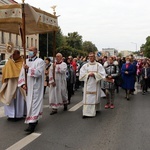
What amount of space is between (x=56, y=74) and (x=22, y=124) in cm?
216

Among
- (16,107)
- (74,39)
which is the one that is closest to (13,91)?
(16,107)

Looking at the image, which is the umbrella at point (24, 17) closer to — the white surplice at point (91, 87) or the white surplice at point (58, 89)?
the white surplice at point (58, 89)

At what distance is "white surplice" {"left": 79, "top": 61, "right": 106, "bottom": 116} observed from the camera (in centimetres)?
827

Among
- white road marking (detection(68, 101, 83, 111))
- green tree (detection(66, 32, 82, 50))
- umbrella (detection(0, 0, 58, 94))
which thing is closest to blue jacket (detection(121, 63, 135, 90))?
white road marking (detection(68, 101, 83, 111))

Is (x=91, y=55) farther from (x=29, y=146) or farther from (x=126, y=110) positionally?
(x=29, y=146)

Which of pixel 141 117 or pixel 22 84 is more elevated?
pixel 22 84

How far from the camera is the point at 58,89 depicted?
28.9ft

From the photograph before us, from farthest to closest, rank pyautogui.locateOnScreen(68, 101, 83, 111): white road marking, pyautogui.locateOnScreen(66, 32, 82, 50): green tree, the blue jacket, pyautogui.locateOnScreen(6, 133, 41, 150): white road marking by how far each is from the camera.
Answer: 1. pyautogui.locateOnScreen(66, 32, 82, 50): green tree
2. the blue jacket
3. pyautogui.locateOnScreen(68, 101, 83, 111): white road marking
4. pyautogui.locateOnScreen(6, 133, 41, 150): white road marking

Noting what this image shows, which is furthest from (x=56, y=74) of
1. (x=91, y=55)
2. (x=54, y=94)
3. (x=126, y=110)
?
(x=126, y=110)

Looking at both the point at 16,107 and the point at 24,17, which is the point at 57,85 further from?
the point at 24,17

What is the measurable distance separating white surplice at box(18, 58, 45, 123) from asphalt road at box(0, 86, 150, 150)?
0.40 m

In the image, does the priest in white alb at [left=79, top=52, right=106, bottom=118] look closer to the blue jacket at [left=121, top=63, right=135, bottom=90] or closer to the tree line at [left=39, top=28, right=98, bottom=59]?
the blue jacket at [left=121, top=63, right=135, bottom=90]

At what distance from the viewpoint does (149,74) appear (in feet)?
49.1

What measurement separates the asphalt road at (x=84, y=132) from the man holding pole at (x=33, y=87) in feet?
1.07
